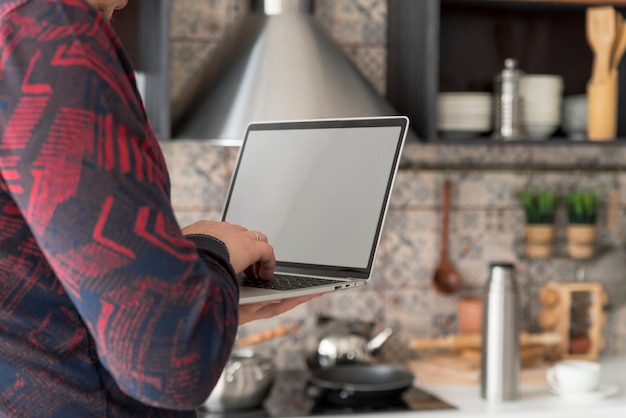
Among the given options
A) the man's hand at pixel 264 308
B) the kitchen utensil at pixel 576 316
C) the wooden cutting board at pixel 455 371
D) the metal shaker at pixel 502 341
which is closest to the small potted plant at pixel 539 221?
the kitchen utensil at pixel 576 316

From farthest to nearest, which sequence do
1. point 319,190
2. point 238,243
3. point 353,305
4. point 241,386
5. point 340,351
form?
point 353,305 → point 340,351 → point 241,386 → point 319,190 → point 238,243

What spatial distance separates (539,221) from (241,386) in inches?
40.1

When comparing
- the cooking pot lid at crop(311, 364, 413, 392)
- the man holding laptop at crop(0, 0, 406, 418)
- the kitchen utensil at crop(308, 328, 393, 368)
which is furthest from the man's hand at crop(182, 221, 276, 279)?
the kitchen utensil at crop(308, 328, 393, 368)


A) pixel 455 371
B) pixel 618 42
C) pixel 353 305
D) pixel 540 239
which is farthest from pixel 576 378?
pixel 618 42

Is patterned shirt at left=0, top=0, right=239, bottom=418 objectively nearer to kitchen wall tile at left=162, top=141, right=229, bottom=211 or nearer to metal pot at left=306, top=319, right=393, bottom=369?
metal pot at left=306, top=319, right=393, bottom=369

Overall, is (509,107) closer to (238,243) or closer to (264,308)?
(264,308)

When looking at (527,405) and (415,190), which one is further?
(415,190)

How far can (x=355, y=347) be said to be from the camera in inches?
86.4

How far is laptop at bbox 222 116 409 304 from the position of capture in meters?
1.07

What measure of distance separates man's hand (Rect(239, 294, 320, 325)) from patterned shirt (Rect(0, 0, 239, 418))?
0.97 ft

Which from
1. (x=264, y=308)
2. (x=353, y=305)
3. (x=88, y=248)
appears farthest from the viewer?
(x=353, y=305)

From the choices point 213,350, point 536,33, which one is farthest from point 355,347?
point 213,350

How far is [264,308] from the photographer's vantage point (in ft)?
3.10

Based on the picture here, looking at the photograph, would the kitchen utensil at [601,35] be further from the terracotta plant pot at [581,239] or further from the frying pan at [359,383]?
the frying pan at [359,383]
